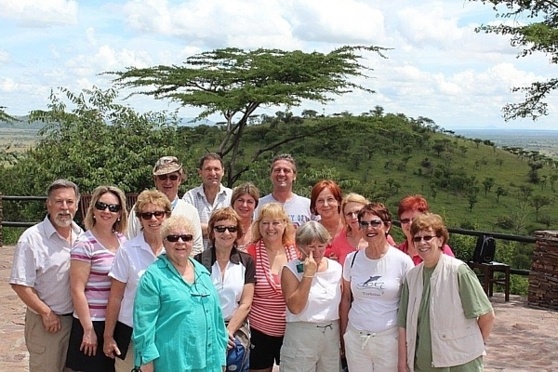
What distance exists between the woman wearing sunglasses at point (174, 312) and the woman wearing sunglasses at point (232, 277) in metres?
0.34

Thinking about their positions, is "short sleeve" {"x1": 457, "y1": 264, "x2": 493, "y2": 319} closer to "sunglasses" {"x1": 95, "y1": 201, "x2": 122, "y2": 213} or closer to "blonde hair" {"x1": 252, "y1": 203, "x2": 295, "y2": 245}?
"blonde hair" {"x1": 252, "y1": 203, "x2": 295, "y2": 245}

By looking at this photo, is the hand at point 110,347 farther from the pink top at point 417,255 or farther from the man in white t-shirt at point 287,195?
the pink top at point 417,255

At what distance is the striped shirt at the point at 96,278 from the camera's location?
3893mm

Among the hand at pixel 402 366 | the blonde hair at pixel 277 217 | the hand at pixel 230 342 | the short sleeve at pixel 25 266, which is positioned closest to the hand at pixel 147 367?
the hand at pixel 230 342

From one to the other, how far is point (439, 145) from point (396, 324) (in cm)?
2905

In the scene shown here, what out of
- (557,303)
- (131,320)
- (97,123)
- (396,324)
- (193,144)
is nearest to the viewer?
(131,320)

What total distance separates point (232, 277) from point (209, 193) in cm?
142

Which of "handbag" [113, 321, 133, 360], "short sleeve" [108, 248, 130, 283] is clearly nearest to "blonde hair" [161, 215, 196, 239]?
"short sleeve" [108, 248, 130, 283]

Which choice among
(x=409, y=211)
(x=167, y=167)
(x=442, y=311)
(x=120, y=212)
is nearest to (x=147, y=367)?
(x=120, y=212)

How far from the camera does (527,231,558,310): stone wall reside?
972cm

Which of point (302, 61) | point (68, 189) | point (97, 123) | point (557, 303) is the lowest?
point (557, 303)

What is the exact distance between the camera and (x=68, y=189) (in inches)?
159

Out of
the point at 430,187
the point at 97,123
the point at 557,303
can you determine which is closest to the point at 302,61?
the point at 97,123

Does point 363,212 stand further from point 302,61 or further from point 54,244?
point 302,61
